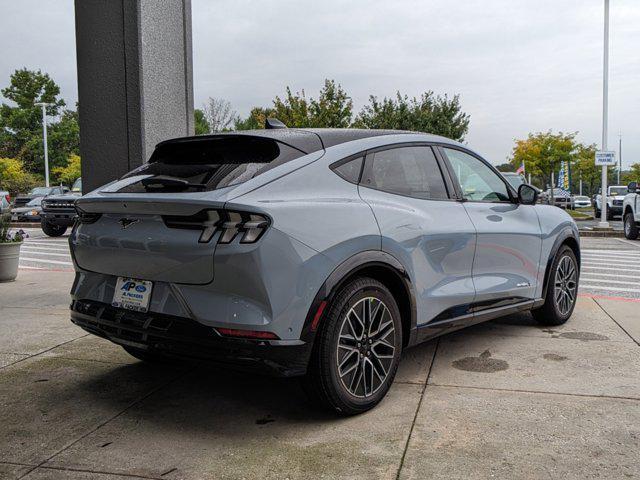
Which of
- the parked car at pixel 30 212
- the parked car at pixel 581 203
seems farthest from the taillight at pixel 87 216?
the parked car at pixel 581 203

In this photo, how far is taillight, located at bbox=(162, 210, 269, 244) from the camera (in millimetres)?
2982

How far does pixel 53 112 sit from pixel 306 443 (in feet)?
261

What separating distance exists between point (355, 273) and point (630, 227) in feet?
55.2

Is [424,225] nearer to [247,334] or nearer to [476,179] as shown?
[476,179]

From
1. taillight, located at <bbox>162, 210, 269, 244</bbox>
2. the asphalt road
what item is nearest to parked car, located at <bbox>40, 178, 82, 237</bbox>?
the asphalt road

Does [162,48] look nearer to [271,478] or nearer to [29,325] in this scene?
[29,325]

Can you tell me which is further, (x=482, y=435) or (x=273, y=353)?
(x=482, y=435)

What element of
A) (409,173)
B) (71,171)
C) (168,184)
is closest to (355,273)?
(409,173)

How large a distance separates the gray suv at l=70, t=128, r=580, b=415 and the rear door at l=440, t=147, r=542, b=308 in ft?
0.37

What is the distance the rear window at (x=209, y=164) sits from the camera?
3244mm

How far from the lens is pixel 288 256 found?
9.95 ft

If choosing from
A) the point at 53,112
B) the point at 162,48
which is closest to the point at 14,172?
the point at 53,112

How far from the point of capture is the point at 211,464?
2902mm

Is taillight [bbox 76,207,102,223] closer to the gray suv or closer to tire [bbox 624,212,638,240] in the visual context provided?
the gray suv
